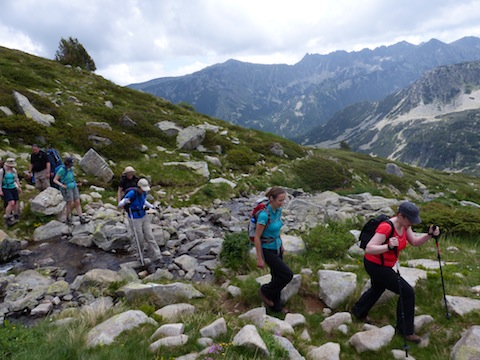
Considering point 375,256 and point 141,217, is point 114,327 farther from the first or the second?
point 141,217

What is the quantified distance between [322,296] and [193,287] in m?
3.30

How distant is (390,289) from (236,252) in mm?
4975

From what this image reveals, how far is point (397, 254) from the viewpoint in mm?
6289

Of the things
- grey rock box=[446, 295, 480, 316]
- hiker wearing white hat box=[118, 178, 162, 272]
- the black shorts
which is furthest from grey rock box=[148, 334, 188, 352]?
the black shorts

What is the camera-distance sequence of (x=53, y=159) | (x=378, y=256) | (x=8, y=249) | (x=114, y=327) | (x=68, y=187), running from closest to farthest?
(x=114, y=327), (x=378, y=256), (x=8, y=249), (x=68, y=187), (x=53, y=159)

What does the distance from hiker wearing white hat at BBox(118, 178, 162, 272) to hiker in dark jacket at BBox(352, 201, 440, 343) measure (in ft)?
22.4

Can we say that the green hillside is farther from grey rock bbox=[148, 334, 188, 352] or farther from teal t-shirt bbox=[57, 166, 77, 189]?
grey rock bbox=[148, 334, 188, 352]

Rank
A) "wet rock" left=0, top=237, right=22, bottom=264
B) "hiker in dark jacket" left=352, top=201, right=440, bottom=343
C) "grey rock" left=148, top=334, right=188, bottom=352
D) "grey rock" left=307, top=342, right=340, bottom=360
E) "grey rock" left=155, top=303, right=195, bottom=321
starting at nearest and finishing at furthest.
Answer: "grey rock" left=148, top=334, right=188, bottom=352, "grey rock" left=307, top=342, right=340, bottom=360, "hiker in dark jacket" left=352, top=201, right=440, bottom=343, "grey rock" left=155, top=303, right=195, bottom=321, "wet rock" left=0, top=237, right=22, bottom=264

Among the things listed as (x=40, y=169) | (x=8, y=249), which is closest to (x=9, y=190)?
(x=40, y=169)

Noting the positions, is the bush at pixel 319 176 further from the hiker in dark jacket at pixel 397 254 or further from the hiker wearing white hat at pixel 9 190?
the hiker in dark jacket at pixel 397 254

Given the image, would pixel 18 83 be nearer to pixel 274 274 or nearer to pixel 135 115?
pixel 135 115

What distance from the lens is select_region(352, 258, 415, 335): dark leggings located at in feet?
19.9

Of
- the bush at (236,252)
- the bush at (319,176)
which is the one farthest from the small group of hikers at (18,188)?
the bush at (319,176)

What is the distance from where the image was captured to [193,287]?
801cm
